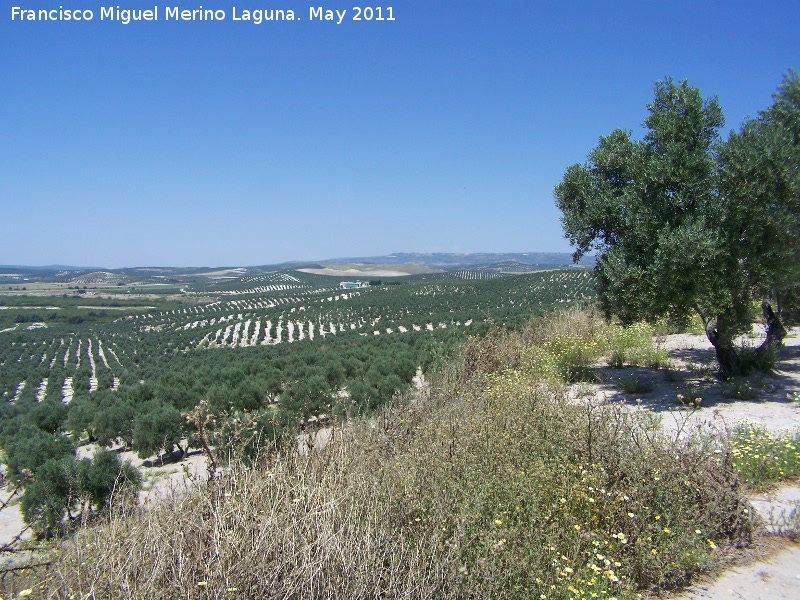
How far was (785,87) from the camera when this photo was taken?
10.6 m

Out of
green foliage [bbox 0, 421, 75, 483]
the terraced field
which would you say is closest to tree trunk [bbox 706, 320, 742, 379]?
green foliage [bbox 0, 421, 75, 483]

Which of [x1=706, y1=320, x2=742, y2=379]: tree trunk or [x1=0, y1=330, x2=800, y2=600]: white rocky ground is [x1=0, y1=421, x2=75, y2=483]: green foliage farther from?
[x1=706, y1=320, x2=742, y2=379]: tree trunk

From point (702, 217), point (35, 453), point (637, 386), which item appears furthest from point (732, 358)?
point (35, 453)

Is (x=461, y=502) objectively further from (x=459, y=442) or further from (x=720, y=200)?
(x=720, y=200)

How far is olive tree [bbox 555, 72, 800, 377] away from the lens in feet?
27.5

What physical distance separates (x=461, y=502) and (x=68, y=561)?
2744mm

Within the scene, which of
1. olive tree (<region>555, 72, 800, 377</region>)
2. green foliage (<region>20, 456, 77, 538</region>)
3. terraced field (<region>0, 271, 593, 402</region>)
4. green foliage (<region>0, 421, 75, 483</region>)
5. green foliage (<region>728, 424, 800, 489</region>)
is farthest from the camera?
terraced field (<region>0, 271, 593, 402</region>)

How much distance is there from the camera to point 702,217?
845cm

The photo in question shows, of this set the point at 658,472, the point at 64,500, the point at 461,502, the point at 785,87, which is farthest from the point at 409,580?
the point at 785,87

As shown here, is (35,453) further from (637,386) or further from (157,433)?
(637,386)

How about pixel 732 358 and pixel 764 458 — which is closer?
pixel 764 458

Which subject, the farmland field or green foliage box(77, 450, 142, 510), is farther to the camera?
the farmland field

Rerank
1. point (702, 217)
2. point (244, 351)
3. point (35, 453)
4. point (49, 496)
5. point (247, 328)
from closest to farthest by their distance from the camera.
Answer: point (702, 217) < point (49, 496) < point (35, 453) < point (244, 351) < point (247, 328)

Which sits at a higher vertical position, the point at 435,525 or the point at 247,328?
the point at 435,525
